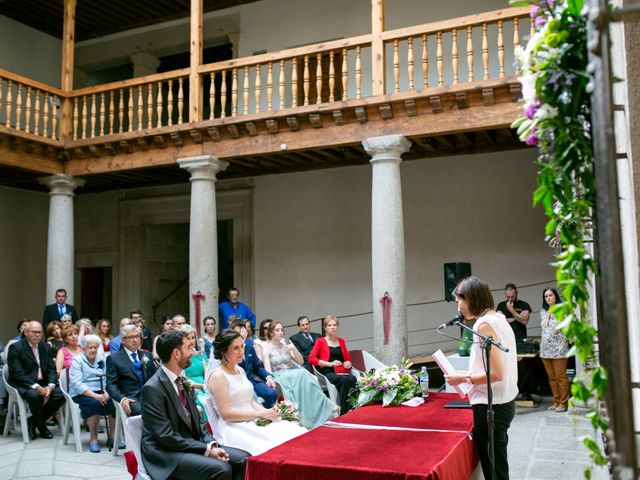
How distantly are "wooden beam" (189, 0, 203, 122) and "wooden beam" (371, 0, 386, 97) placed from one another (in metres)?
2.89

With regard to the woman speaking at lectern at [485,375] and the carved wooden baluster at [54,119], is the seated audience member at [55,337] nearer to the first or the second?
the carved wooden baluster at [54,119]

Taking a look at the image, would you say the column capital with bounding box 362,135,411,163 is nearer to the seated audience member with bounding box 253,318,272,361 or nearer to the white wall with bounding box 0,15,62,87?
the seated audience member with bounding box 253,318,272,361

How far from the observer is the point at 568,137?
1.88m

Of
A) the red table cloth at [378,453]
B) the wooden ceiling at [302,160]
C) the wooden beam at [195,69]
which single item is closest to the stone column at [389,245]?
the wooden ceiling at [302,160]

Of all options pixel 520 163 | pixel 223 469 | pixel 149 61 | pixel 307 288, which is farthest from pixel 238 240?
pixel 223 469

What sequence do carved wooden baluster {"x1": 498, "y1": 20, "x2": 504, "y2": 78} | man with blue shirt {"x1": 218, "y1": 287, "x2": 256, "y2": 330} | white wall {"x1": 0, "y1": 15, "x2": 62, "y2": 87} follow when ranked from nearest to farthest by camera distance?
carved wooden baluster {"x1": 498, "y1": 20, "x2": 504, "y2": 78} < man with blue shirt {"x1": 218, "y1": 287, "x2": 256, "y2": 330} < white wall {"x1": 0, "y1": 15, "x2": 62, "y2": 87}

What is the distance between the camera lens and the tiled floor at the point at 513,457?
213 inches

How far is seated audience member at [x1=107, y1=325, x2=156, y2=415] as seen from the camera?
6297mm

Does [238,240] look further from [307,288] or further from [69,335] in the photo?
[69,335]

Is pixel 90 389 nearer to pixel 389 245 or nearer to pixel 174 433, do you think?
pixel 174 433

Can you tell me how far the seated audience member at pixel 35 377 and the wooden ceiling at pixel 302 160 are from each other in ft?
14.0

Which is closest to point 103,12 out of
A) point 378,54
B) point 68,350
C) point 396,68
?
point 378,54

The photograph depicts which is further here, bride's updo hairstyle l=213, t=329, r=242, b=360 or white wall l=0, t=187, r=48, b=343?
white wall l=0, t=187, r=48, b=343

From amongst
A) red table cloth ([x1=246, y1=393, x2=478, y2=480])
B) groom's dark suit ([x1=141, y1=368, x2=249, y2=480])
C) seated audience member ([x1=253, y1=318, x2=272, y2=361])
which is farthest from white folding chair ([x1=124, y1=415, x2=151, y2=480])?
seated audience member ([x1=253, y1=318, x2=272, y2=361])
